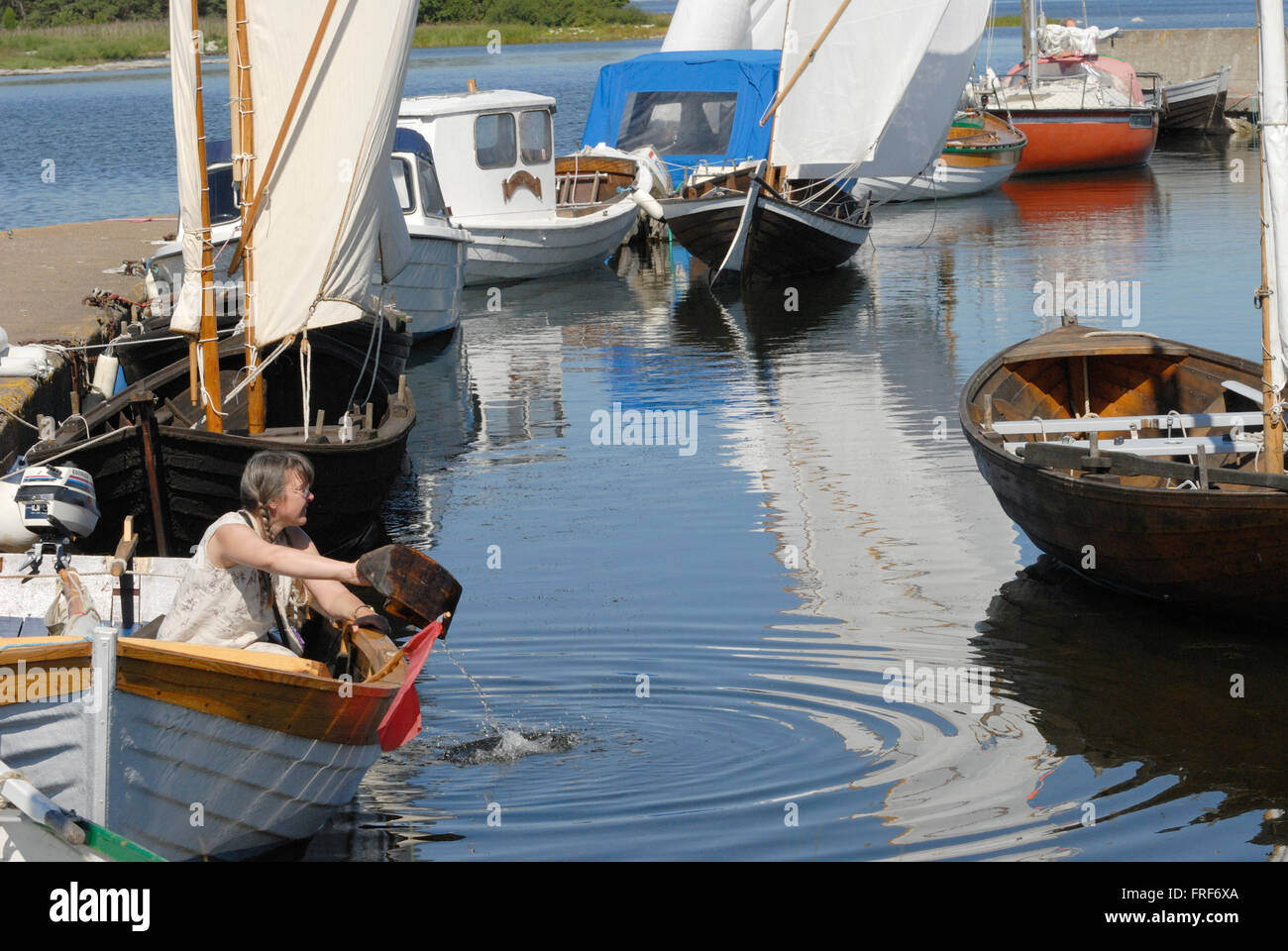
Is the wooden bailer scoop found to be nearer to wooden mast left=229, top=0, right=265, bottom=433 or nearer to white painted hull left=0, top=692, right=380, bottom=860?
white painted hull left=0, top=692, right=380, bottom=860

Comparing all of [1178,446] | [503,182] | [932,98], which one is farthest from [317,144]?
[932,98]

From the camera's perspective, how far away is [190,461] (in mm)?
9445

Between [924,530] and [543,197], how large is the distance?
14208 millimetres

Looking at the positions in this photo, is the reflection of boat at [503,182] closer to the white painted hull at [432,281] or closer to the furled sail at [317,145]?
the white painted hull at [432,281]

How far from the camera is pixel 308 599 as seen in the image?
6789 millimetres

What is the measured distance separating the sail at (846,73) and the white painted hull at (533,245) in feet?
10.9

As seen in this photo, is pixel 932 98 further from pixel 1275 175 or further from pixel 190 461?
pixel 190 461

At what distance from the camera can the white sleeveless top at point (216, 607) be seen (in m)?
6.20

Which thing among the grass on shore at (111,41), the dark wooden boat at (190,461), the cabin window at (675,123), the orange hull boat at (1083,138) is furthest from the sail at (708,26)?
the grass on shore at (111,41)

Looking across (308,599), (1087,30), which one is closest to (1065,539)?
(308,599)

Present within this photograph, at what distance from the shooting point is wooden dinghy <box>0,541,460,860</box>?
5.29 meters

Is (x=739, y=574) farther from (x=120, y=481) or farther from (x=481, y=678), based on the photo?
(x=120, y=481)

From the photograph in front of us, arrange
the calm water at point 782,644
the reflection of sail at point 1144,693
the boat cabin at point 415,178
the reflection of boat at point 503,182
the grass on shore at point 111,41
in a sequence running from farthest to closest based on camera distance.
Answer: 1. the grass on shore at point 111,41
2. the reflection of boat at point 503,182
3. the boat cabin at point 415,178
4. the reflection of sail at point 1144,693
5. the calm water at point 782,644

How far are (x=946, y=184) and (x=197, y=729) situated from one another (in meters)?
29.4
